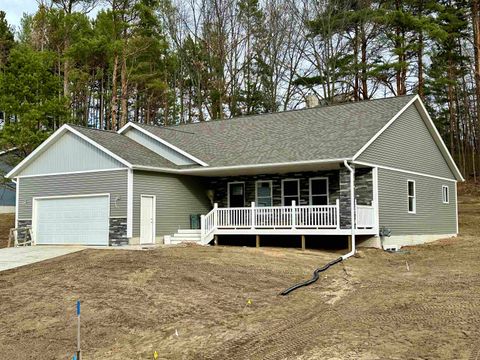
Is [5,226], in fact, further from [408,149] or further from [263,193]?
[408,149]

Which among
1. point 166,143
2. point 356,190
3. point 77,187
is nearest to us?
point 356,190

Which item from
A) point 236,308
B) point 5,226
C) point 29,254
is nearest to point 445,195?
point 236,308

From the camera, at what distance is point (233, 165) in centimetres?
1900

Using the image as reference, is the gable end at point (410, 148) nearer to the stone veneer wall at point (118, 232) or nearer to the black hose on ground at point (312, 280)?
the black hose on ground at point (312, 280)

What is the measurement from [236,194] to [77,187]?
5809 mm

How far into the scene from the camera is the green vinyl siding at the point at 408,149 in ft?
61.6

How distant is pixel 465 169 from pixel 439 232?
22169mm

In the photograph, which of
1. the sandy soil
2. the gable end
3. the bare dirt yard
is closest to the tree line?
the sandy soil

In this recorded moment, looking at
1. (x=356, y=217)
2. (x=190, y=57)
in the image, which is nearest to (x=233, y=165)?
(x=356, y=217)

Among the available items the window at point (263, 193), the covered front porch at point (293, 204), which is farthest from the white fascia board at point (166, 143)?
the window at point (263, 193)

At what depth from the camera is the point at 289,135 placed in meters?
20.9

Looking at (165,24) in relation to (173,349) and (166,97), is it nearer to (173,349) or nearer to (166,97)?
(166,97)

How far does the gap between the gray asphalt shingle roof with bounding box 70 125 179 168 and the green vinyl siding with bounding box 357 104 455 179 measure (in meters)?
7.17

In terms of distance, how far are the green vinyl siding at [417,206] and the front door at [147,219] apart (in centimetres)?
768
